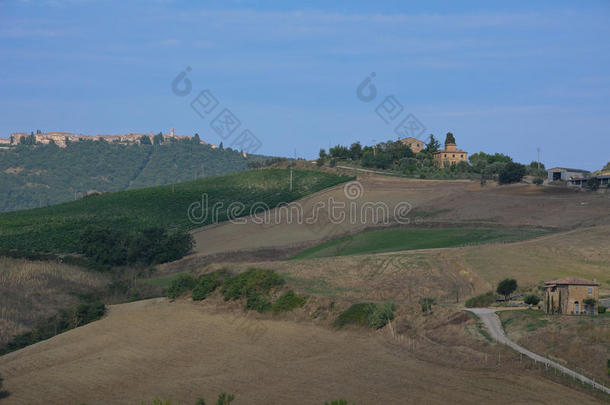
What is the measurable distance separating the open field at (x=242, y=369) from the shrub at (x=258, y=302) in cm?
159

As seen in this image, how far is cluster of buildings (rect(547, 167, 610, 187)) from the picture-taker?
120m

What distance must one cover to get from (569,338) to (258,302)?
24971 millimetres

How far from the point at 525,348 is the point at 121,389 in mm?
20969

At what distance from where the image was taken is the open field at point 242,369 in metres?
32.6

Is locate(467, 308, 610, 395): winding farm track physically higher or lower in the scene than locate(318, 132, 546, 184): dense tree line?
lower

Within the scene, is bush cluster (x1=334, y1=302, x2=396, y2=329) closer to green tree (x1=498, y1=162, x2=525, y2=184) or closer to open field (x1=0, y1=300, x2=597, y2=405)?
open field (x1=0, y1=300, x2=597, y2=405)

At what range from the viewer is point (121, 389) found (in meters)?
37.7

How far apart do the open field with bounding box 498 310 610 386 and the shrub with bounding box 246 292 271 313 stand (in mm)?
18641

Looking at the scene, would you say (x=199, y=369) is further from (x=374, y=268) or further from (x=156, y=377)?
(x=374, y=268)

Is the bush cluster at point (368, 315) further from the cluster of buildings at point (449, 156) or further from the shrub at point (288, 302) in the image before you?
→ the cluster of buildings at point (449, 156)

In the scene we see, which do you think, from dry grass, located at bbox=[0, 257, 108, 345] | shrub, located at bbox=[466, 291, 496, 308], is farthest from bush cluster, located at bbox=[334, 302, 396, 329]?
dry grass, located at bbox=[0, 257, 108, 345]

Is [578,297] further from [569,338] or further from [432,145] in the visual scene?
[432,145]

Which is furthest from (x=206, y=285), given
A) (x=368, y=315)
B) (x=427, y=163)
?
(x=427, y=163)

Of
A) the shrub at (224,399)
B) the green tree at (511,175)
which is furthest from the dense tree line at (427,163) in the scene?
the shrub at (224,399)
